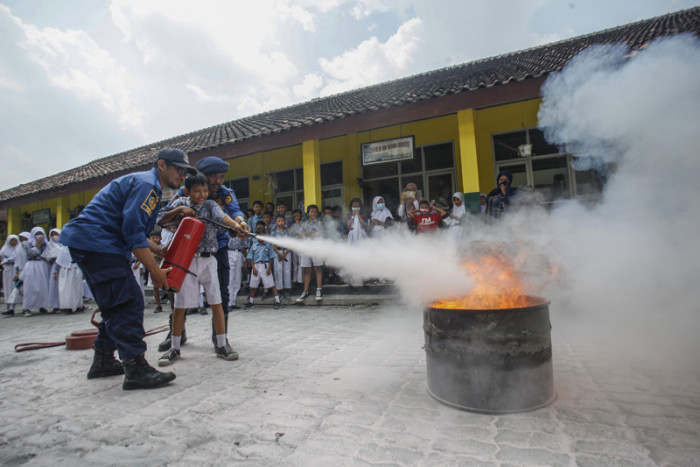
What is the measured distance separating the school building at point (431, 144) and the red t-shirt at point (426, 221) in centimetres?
89

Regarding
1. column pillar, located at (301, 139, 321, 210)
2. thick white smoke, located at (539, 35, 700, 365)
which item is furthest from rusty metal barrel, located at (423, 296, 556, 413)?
column pillar, located at (301, 139, 321, 210)

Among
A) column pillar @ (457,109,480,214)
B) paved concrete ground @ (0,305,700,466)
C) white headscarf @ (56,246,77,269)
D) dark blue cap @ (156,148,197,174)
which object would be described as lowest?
paved concrete ground @ (0,305,700,466)

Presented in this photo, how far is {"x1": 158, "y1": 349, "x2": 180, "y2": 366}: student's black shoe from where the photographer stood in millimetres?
3788

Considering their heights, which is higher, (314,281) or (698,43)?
(698,43)

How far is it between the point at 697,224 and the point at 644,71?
197 centimetres

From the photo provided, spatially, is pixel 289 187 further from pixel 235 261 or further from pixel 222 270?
pixel 222 270

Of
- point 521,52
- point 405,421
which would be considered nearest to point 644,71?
point 405,421

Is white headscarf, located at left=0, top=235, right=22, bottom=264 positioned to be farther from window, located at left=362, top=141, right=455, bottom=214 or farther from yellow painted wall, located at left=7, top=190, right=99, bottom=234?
window, located at left=362, top=141, right=455, bottom=214

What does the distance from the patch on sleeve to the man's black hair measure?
2.32ft

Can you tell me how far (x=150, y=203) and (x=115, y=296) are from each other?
87 cm

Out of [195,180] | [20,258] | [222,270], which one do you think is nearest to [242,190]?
[20,258]

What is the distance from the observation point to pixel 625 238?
435 cm

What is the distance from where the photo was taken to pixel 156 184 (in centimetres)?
327

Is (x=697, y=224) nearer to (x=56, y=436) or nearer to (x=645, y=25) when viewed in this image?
(x=56, y=436)
